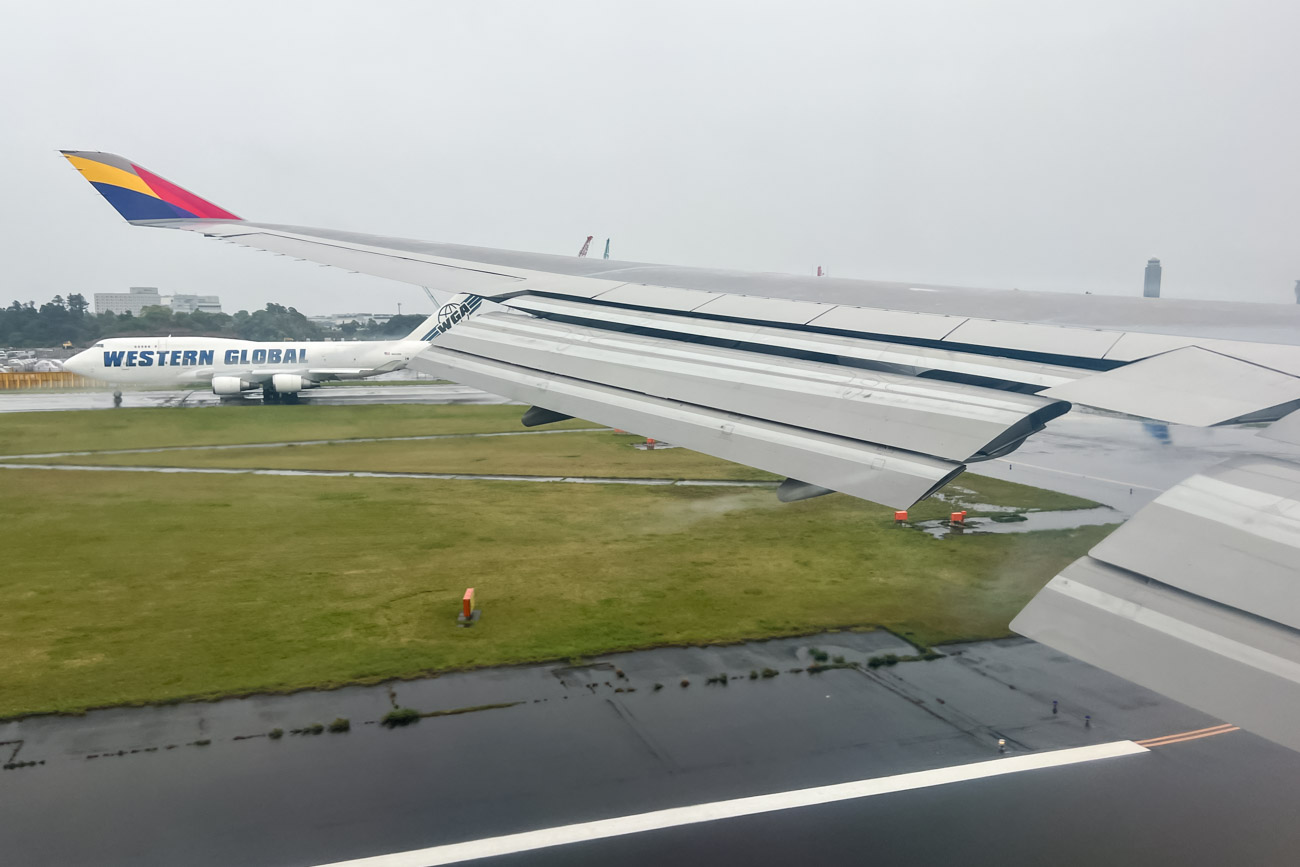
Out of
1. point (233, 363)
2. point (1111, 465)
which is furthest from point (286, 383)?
point (1111, 465)

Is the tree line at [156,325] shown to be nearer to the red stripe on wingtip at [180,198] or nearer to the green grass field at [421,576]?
the green grass field at [421,576]

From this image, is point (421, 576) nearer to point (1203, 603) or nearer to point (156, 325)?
point (1203, 603)

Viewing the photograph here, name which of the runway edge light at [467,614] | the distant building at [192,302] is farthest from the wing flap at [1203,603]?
the distant building at [192,302]

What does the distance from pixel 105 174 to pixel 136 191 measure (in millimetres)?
303

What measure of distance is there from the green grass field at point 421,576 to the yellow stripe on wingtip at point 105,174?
18.2 feet

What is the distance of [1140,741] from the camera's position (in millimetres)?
8562

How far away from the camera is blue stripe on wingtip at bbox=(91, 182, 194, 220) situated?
7.86 metres

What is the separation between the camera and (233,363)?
130 feet

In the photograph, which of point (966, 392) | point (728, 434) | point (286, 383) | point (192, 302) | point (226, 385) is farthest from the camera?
point (192, 302)

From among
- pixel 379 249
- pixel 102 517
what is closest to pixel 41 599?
pixel 102 517

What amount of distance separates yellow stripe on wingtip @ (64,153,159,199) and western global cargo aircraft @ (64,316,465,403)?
3204 centimetres

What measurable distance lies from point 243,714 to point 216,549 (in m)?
7.27

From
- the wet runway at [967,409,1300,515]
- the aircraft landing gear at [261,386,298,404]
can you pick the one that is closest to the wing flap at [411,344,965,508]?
the wet runway at [967,409,1300,515]

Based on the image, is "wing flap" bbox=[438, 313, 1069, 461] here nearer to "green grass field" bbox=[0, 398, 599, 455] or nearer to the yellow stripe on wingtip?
the yellow stripe on wingtip
